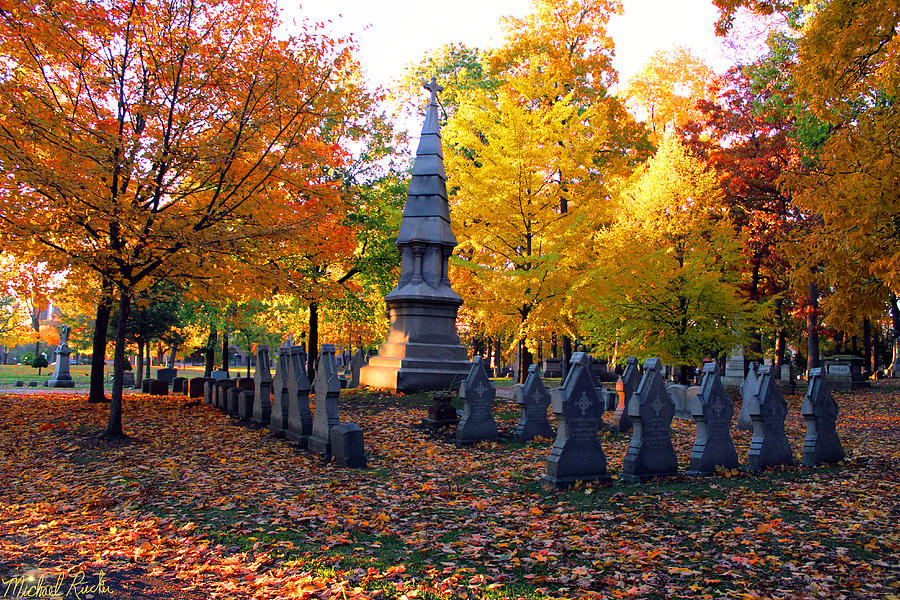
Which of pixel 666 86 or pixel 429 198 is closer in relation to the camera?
pixel 429 198

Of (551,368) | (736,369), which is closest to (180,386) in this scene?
(736,369)

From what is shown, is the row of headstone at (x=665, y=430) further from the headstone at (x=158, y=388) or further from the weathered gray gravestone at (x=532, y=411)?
the headstone at (x=158, y=388)

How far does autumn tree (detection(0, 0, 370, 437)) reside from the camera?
9.67 metres

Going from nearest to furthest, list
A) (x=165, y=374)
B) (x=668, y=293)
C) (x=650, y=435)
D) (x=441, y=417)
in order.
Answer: (x=650, y=435)
(x=441, y=417)
(x=668, y=293)
(x=165, y=374)

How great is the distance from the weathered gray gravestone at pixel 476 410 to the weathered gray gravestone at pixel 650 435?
3423mm

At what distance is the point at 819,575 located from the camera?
448cm

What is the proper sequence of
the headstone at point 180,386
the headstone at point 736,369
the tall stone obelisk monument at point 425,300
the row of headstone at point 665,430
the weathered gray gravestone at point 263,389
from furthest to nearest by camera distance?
the headstone at point 736,369
the headstone at point 180,386
the tall stone obelisk monument at point 425,300
the weathered gray gravestone at point 263,389
the row of headstone at point 665,430

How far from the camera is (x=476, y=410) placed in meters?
10.9

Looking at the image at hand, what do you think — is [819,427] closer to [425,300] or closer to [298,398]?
[298,398]

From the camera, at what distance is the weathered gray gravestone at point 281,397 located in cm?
1074

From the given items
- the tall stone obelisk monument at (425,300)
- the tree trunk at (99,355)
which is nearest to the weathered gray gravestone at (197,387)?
the tree trunk at (99,355)

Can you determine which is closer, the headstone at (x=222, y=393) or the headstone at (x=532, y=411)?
the headstone at (x=532, y=411)

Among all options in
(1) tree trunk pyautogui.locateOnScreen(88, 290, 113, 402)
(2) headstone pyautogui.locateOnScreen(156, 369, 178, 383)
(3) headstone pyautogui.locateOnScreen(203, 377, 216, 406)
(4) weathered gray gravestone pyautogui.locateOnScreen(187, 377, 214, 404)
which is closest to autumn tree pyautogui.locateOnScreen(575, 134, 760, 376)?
(3) headstone pyautogui.locateOnScreen(203, 377, 216, 406)

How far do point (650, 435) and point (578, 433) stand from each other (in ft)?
3.57
